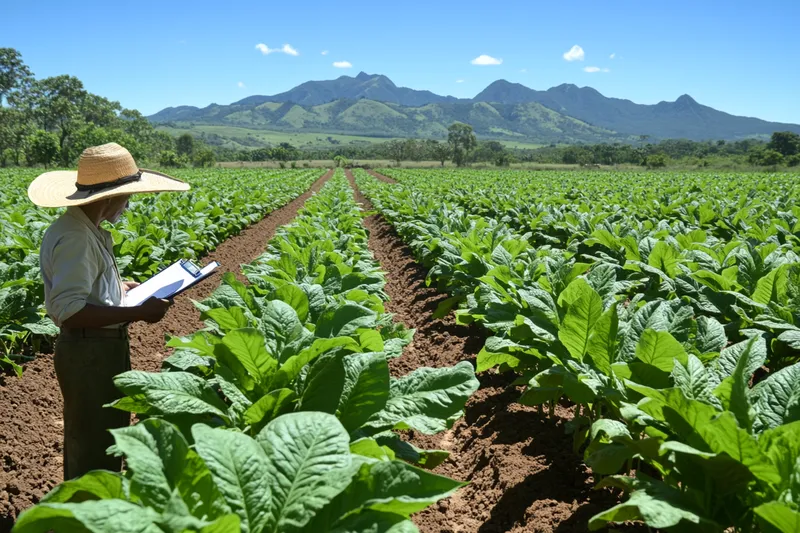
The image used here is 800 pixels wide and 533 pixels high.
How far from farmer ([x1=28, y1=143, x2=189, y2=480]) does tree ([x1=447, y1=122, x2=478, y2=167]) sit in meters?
97.1

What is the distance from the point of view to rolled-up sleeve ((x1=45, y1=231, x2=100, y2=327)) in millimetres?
2711

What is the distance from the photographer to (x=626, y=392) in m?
2.52

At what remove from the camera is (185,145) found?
120 meters

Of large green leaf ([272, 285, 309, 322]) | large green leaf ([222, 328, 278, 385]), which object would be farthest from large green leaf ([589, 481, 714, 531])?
large green leaf ([272, 285, 309, 322])

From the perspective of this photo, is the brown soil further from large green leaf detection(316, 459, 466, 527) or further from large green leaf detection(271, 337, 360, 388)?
large green leaf detection(316, 459, 466, 527)

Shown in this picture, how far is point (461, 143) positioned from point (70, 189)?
4187 inches

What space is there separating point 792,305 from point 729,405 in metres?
1.86

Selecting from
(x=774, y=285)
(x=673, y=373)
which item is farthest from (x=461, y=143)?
(x=673, y=373)

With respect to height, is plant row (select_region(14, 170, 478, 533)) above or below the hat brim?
below

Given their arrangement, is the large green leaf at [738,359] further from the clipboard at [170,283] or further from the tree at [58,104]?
the tree at [58,104]

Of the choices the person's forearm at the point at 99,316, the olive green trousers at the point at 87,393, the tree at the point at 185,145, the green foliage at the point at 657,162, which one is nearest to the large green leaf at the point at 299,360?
the person's forearm at the point at 99,316

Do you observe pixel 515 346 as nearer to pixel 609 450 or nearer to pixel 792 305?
pixel 609 450

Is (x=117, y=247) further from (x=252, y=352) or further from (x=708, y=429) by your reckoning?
(x=708, y=429)

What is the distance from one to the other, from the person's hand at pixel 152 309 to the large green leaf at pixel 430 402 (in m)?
1.28
